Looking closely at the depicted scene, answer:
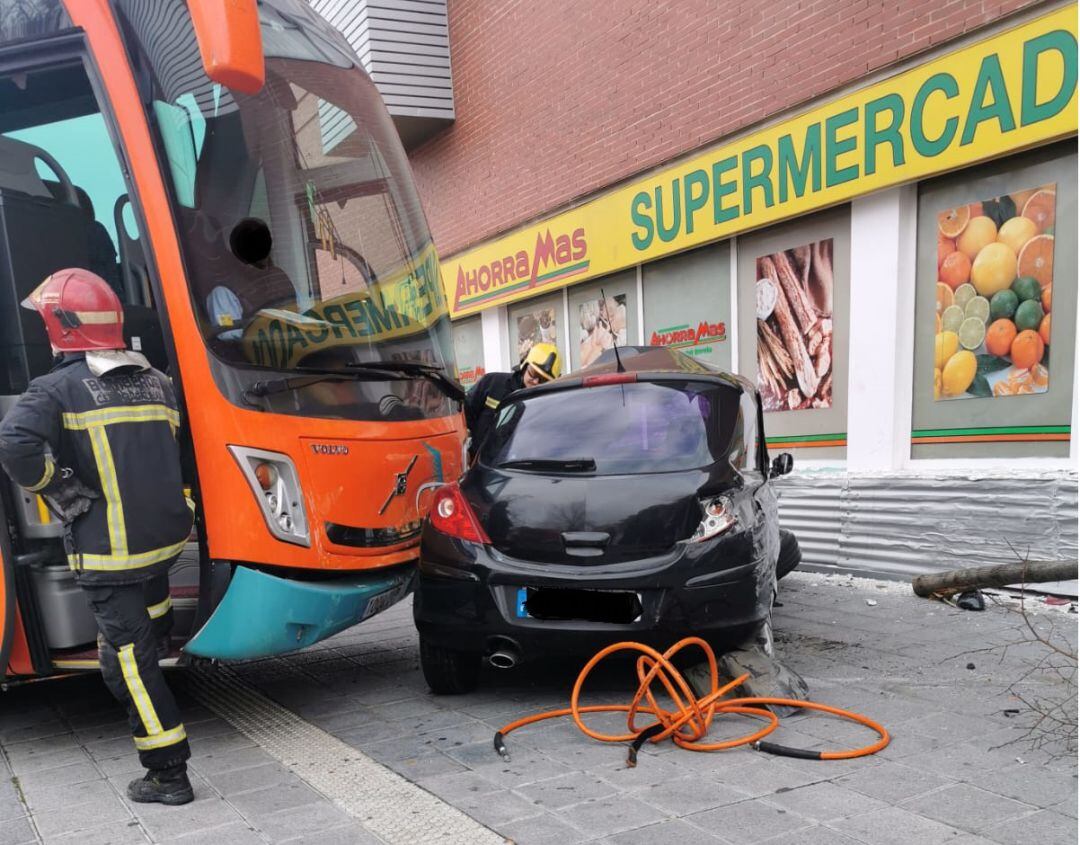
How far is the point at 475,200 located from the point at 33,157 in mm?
8616

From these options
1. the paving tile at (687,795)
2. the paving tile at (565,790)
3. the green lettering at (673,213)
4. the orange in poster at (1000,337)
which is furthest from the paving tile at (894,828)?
the green lettering at (673,213)

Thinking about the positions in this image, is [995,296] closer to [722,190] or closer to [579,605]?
[722,190]

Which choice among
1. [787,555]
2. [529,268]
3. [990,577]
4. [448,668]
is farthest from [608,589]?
[529,268]

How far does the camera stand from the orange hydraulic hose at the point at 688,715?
3.56 meters

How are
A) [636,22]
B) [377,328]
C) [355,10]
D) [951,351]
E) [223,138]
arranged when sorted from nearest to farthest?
1. [223,138]
2. [377,328]
3. [951,351]
4. [636,22]
5. [355,10]

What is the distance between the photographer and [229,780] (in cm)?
351

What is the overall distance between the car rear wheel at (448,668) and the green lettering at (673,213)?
5800mm

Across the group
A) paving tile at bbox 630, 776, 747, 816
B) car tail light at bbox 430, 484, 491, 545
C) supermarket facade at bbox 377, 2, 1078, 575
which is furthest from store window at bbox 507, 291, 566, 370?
paving tile at bbox 630, 776, 747, 816

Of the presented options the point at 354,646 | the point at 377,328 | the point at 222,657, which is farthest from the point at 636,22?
the point at 222,657

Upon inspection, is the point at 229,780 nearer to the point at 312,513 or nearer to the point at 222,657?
the point at 222,657

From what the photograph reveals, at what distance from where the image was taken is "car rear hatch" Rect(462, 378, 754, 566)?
13.3 feet

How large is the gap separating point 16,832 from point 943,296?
6771 millimetres

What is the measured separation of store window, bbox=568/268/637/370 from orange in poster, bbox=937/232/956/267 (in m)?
3.67

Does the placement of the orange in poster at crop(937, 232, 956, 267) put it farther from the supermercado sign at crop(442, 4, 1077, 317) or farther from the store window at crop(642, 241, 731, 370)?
the store window at crop(642, 241, 731, 370)
